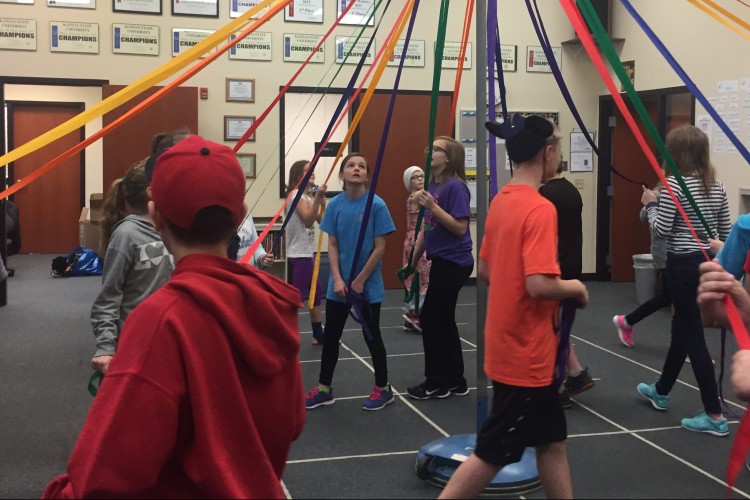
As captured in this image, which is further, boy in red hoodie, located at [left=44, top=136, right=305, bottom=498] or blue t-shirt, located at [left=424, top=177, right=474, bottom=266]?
blue t-shirt, located at [left=424, top=177, right=474, bottom=266]

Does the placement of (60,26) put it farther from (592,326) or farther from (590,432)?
(590,432)

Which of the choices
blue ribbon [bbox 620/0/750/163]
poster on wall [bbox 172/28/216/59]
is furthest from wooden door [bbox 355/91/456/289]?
blue ribbon [bbox 620/0/750/163]

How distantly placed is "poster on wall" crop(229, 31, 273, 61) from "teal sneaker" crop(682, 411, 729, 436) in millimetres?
5731

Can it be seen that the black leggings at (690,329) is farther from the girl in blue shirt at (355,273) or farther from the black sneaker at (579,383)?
the girl in blue shirt at (355,273)

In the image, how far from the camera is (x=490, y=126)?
2.84 meters

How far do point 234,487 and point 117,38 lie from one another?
293 inches

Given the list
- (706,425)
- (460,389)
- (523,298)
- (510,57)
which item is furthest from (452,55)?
(523,298)

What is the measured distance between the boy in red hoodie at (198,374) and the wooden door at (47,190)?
1137cm

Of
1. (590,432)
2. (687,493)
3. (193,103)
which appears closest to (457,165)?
(590,432)

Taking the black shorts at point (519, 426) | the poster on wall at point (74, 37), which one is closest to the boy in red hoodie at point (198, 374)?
the black shorts at point (519, 426)

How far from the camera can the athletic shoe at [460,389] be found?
4512mm

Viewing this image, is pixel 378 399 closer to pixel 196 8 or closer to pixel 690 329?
pixel 690 329

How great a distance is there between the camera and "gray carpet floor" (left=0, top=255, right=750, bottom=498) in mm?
3268

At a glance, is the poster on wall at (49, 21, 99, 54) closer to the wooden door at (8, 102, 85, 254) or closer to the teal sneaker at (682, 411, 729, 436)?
the wooden door at (8, 102, 85, 254)
